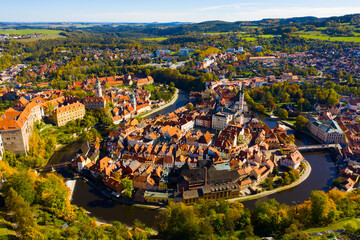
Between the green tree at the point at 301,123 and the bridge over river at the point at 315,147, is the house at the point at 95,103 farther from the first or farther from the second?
the green tree at the point at 301,123

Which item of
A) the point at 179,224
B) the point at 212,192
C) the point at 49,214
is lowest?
the point at 212,192

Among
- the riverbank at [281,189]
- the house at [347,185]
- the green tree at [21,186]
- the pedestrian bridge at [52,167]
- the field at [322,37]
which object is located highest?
the field at [322,37]

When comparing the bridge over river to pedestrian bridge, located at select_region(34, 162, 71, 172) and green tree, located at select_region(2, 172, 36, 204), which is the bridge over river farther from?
green tree, located at select_region(2, 172, 36, 204)

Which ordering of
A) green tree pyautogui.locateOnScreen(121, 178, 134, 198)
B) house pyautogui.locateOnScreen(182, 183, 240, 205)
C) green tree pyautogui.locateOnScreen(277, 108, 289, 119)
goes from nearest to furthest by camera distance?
house pyautogui.locateOnScreen(182, 183, 240, 205)
green tree pyautogui.locateOnScreen(121, 178, 134, 198)
green tree pyautogui.locateOnScreen(277, 108, 289, 119)

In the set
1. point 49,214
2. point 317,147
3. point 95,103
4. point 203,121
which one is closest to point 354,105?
point 317,147

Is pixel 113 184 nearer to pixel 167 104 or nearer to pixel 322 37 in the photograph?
pixel 167 104

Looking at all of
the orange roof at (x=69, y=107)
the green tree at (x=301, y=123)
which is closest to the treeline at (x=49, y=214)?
the orange roof at (x=69, y=107)

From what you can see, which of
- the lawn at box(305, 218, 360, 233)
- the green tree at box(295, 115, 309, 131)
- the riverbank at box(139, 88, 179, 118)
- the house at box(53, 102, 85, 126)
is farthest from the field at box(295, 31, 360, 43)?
the lawn at box(305, 218, 360, 233)

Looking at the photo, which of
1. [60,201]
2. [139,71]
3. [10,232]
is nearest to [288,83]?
[139,71]

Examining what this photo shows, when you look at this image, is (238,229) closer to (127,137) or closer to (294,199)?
(294,199)
